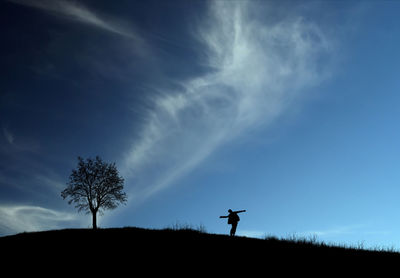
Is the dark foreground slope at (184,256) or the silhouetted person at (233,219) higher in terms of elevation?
the silhouetted person at (233,219)

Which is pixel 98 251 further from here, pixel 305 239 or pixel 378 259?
pixel 378 259

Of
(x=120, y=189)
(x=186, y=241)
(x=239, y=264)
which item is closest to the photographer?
(x=239, y=264)

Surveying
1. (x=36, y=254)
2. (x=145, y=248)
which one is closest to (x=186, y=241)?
(x=145, y=248)

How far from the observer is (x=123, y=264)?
50.5 ft

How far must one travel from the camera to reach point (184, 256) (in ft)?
54.0

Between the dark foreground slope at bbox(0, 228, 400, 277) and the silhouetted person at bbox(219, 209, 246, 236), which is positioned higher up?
the silhouetted person at bbox(219, 209, 246, 236)

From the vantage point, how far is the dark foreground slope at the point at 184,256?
14.8 m

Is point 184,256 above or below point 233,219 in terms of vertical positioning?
below

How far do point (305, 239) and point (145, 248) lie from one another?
406 inches

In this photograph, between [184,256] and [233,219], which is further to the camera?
[233,219]

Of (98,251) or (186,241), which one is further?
(186,241)

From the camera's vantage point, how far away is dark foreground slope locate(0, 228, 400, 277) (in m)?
14.8

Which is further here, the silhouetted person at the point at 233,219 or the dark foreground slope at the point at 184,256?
the silhouetted person at the point at 233,219

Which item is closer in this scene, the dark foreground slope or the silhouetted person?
the dark foreground slope
